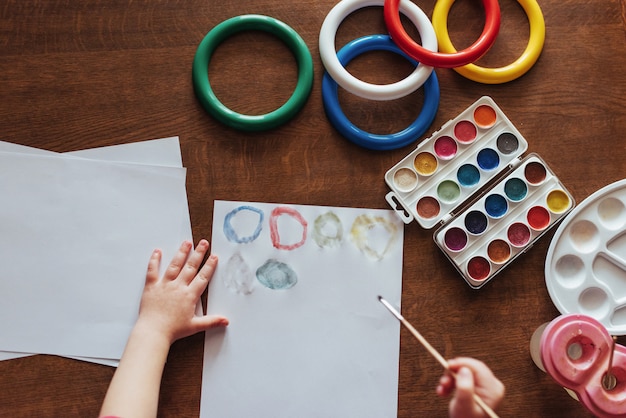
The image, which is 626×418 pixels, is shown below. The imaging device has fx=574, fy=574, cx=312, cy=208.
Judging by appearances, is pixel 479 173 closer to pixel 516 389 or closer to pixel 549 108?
pixel 549 108

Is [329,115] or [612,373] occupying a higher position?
[329,115]

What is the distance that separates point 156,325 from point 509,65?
2.35ft

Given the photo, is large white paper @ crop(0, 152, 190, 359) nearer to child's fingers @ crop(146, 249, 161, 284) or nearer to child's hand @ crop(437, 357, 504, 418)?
child's fingers @ crop(146, 249, 161, 284)

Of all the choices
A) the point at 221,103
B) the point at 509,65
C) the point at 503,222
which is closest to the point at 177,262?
the point at 221,103

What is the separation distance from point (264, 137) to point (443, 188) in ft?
1.00

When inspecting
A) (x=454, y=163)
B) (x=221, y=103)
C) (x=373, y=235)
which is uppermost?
(x=221, y=103)

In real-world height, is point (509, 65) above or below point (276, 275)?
above

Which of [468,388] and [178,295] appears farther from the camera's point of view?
[178,295]

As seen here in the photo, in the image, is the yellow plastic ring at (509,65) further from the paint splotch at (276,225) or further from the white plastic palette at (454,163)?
A: the paint splotch at (276,225)

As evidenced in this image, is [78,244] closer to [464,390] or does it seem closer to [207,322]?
[207,322]

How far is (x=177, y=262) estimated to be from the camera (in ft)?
3.00

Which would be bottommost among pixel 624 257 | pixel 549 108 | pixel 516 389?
pixel 516 389

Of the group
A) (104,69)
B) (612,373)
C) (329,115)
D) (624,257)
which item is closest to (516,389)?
(612,373)

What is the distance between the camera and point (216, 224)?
0.93 m
